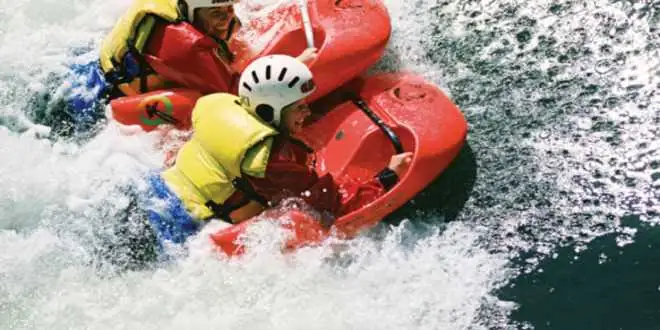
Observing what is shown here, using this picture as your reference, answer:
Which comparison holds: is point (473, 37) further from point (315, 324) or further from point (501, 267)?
point (315, 324)

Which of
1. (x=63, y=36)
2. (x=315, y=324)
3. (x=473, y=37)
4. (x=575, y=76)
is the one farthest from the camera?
(x=63, y=36)

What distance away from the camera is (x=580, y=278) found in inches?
214

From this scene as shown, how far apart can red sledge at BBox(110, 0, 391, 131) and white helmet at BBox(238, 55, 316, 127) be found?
1039 mm

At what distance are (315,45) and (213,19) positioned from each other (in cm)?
85

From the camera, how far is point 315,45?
268 inches

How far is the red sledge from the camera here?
6430 millimetres

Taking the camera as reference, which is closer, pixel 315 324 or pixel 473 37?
pixel 315 324

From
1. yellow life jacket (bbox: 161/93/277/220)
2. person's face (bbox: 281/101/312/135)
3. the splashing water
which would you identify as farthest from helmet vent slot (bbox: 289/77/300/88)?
the splashing water

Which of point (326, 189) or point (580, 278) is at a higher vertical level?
point (326, 189)

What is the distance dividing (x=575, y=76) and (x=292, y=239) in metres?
2.80

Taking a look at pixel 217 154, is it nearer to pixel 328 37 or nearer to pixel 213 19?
pixel 213 19

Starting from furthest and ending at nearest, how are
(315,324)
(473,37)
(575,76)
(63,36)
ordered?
(63,36) < (473,37) < (575,76) < (315,324)

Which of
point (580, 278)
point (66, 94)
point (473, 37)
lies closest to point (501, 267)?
point (580, 278)

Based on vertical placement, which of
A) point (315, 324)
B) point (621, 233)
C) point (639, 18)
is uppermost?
point (639, 18)
